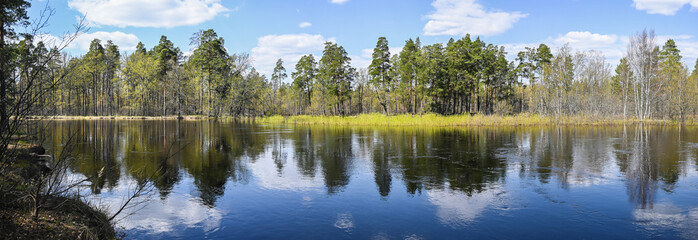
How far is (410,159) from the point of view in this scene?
1730 centimetres

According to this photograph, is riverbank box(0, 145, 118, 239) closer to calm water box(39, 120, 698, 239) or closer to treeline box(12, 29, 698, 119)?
calm water box(39, 120, 698, 239)

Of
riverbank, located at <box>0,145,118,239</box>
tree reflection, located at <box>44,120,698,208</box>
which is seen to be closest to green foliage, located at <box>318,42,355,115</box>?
tree reflection, located at <box>44,120,698,208</box>

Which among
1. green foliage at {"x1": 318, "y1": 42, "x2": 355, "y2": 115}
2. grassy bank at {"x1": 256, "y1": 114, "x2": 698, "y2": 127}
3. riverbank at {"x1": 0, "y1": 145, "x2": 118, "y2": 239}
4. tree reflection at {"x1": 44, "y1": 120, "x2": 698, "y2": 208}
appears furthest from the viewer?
green foliage at {"x1": 318, "y1": 42, "x2": 355, "y2": 115}

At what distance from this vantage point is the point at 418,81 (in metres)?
55.7

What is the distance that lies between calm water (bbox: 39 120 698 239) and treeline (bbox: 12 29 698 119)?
35378mm

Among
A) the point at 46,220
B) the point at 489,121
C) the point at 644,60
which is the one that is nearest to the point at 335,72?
the point at 489,121

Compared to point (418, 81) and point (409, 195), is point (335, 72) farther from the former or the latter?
point (409, 195)

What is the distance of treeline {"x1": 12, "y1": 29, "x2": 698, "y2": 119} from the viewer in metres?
52.6

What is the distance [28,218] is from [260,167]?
9.93m

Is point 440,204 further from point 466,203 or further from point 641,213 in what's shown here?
point 641,213

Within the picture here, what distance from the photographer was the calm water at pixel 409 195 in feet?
25.2

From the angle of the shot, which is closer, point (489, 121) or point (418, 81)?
point (489, 121)

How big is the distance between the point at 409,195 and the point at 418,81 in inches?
1837

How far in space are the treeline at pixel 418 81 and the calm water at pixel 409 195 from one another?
3538 cm
